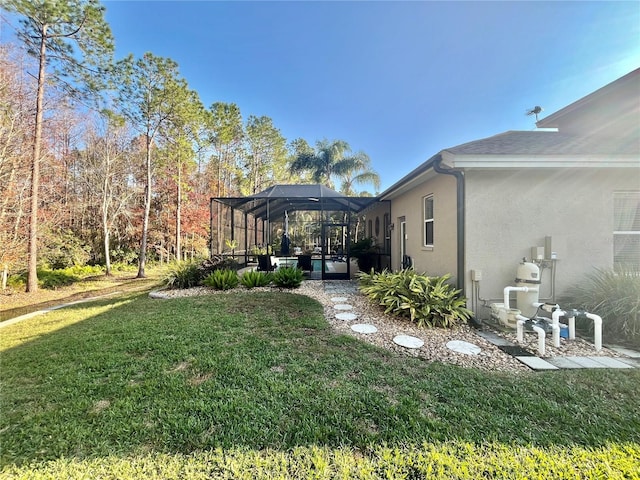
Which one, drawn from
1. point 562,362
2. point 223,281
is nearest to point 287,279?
point 223,281

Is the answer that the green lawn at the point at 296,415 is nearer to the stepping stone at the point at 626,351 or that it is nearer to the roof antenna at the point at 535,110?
the stepping stone at the point at 626,351

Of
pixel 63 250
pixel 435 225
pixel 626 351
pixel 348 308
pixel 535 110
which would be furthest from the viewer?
pixel 63 250

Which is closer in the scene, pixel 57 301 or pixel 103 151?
pixel 57 301

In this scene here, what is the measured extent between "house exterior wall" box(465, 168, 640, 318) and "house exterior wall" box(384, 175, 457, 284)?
18.2 inches

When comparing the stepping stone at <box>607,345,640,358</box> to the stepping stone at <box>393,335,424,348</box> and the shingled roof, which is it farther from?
the shingled roof

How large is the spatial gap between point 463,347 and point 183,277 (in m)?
7.85

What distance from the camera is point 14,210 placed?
9.04 m

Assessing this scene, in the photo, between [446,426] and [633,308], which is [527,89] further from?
[446,426]

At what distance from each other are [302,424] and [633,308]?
5.52 m

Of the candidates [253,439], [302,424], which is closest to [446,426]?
[302,424]

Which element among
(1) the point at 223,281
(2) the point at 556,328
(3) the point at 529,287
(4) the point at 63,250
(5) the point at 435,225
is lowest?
(2) the point at 556,328

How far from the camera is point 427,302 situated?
17.1 ft

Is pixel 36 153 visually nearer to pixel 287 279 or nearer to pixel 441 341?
pixel 287 279

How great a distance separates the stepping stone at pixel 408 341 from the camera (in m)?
4.17
